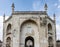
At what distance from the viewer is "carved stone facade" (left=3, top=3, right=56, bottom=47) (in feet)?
87.0

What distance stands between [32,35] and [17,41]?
2708mm

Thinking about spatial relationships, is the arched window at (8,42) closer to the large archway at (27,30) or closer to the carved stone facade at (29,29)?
the carved stone facade at (29,29)

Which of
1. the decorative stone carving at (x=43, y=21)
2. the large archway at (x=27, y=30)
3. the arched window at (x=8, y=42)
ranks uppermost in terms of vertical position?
the decorative stone carving at (x=43, y=21)

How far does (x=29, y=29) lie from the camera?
27.2 metres

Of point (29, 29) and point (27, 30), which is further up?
point (29, 29)

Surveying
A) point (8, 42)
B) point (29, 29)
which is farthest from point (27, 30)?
point (8, 42)

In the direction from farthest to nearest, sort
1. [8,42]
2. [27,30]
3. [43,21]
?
[8,42]
[27,30]
[43,21]

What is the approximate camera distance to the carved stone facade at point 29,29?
26531mm

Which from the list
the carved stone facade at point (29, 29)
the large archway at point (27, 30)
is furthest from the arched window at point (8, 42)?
the large archway at point (27, 30)

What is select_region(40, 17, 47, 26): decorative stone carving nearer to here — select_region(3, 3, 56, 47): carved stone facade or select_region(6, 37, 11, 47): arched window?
select_region(3, 3, 56, 47): carved stone facade

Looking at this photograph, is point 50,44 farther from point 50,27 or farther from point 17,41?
point 17,41

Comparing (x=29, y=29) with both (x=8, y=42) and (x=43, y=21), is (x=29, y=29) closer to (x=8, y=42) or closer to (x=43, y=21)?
(x=43, y=21)

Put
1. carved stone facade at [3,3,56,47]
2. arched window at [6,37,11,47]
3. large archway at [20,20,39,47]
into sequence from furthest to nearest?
1. arched window at [6,37,11,47]
2. large archway at [20,20,39,47]
3. carved stone facade at [3,3,56,47]

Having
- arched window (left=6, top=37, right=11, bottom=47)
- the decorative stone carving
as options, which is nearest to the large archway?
the decorative stone carving
